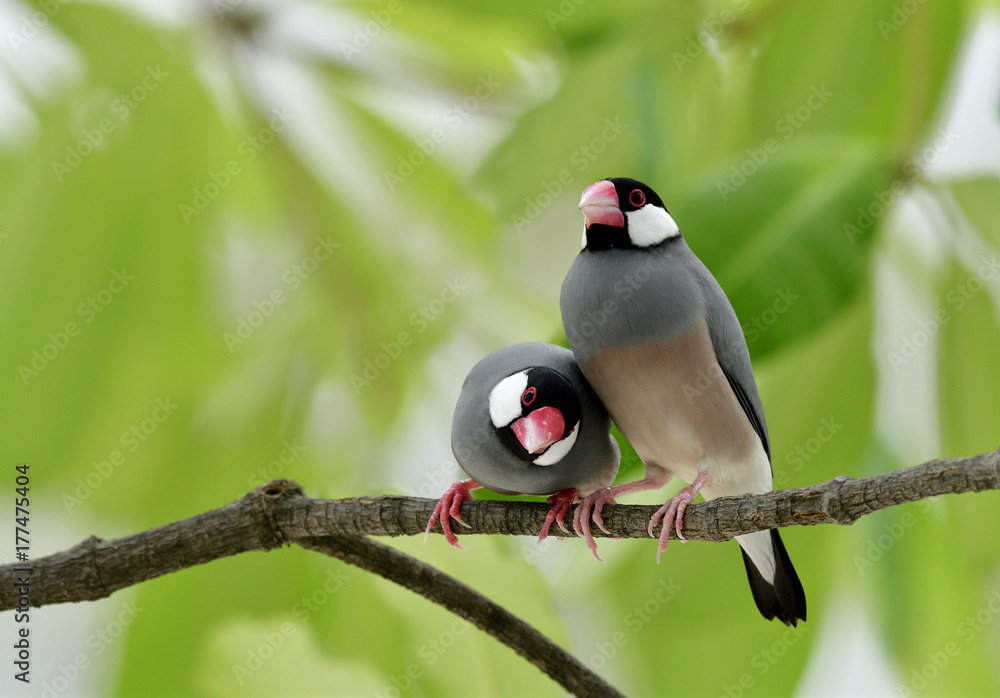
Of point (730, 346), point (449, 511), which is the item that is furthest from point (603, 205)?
point (449, 511)

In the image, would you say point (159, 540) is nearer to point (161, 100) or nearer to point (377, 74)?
point (161, 100)

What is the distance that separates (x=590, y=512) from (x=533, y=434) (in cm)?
9

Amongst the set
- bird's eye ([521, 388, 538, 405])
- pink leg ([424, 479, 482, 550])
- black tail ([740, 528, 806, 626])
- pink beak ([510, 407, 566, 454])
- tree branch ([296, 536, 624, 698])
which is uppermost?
bird's eye ([521, 388, 538, 405])

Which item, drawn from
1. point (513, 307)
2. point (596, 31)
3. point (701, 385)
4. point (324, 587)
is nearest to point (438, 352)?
point (513, 307)

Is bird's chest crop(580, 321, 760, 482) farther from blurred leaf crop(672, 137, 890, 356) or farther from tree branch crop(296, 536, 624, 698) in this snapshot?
tree branch crop(296, 536, 624, 698)

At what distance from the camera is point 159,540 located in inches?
30.5

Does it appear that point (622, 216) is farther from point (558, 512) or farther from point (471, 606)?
point (471, 606)

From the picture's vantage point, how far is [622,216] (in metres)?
0.71

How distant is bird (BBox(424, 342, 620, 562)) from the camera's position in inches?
26.3

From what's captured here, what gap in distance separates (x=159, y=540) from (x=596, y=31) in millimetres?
780

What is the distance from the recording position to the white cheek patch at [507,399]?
0.67 m

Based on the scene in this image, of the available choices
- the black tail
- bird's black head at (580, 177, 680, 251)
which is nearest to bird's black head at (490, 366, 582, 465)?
bird's black head at (580, 177, 680, 251)

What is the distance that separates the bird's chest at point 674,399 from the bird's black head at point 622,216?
8cm

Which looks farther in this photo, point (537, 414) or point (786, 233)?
point (786, 233)
